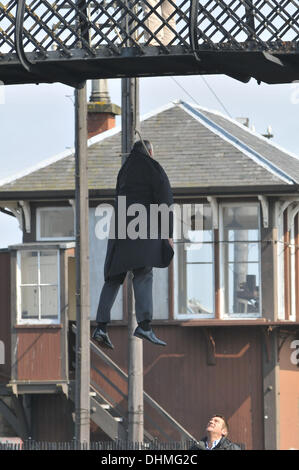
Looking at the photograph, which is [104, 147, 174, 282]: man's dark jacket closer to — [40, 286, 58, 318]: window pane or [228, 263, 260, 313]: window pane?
[40, 286, 58, 318]: window pane

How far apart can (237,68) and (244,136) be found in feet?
74.8

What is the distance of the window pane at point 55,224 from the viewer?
32438 mm

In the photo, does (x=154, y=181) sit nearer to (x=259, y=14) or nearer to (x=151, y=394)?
(x=259, y=14)

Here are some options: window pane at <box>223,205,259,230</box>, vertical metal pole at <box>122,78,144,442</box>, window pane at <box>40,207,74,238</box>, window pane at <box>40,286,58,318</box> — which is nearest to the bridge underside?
vertical metal pole at <box>122,78,144,442</box>

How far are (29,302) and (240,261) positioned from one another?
438cm

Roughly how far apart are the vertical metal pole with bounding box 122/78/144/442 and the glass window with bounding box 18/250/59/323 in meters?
3.09

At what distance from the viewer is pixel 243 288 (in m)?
31.5

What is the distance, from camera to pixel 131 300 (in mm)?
26625

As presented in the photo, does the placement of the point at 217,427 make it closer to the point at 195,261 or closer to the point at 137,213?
the point at 137,213

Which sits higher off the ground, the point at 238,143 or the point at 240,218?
the point at 238,143

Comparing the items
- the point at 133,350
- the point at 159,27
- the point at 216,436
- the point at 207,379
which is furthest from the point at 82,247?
the point at 159,27
